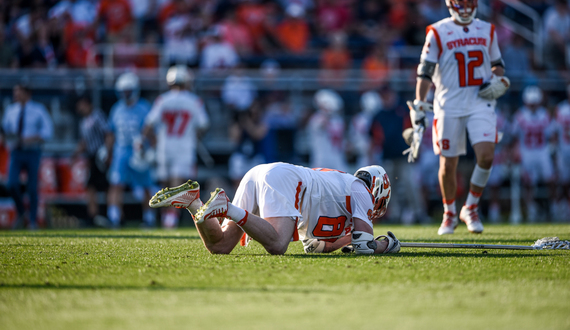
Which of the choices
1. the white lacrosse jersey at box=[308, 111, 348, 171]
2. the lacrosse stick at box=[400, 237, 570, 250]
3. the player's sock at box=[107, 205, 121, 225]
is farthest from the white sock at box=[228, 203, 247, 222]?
the white lacrosse jersey at box=[308, 111, 348, 171]

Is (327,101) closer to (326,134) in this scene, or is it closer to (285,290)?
(326,134)

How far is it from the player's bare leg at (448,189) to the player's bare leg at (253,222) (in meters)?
2.91

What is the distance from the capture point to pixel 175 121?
11.2 metres

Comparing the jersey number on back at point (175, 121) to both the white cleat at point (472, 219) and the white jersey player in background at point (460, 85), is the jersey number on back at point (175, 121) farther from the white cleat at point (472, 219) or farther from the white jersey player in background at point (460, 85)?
the white cleat at point (472, 219)

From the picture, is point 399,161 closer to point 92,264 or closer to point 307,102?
point 307,102

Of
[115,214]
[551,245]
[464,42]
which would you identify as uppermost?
[464,42]

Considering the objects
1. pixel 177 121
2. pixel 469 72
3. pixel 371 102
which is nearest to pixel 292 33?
pixel 371 102

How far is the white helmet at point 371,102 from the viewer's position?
13648mm

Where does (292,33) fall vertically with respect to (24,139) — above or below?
above

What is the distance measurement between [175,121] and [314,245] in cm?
613

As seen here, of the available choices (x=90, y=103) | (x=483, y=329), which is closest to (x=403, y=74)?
(x=90, y=103)

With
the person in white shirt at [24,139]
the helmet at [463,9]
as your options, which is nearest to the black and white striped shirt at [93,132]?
the person in white shirt at [24,139]

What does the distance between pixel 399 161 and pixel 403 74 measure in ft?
7.76

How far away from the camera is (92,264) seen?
4727 millimetres
